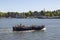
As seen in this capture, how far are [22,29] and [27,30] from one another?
2.89 metres

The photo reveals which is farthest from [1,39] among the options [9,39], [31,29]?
[31,29]

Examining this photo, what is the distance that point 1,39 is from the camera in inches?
2194

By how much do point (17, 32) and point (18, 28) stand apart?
132 centimetres

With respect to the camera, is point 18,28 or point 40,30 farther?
point 40,30

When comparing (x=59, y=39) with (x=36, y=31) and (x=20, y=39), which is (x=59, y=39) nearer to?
(x=20, y=39)

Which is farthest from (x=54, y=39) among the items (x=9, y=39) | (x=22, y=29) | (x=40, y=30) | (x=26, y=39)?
(x=40, y=30)

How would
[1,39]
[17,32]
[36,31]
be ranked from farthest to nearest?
[36,31]
[17,32]
[1,39]

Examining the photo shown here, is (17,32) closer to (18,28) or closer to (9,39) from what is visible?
(18,28)

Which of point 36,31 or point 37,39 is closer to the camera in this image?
point 37,39

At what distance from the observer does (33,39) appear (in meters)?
56.9

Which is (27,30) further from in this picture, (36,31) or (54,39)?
(54,39)

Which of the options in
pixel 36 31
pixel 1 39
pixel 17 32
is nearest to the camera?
pixel 1 39

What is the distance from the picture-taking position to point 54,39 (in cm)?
5703

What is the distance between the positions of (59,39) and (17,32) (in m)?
20.8
